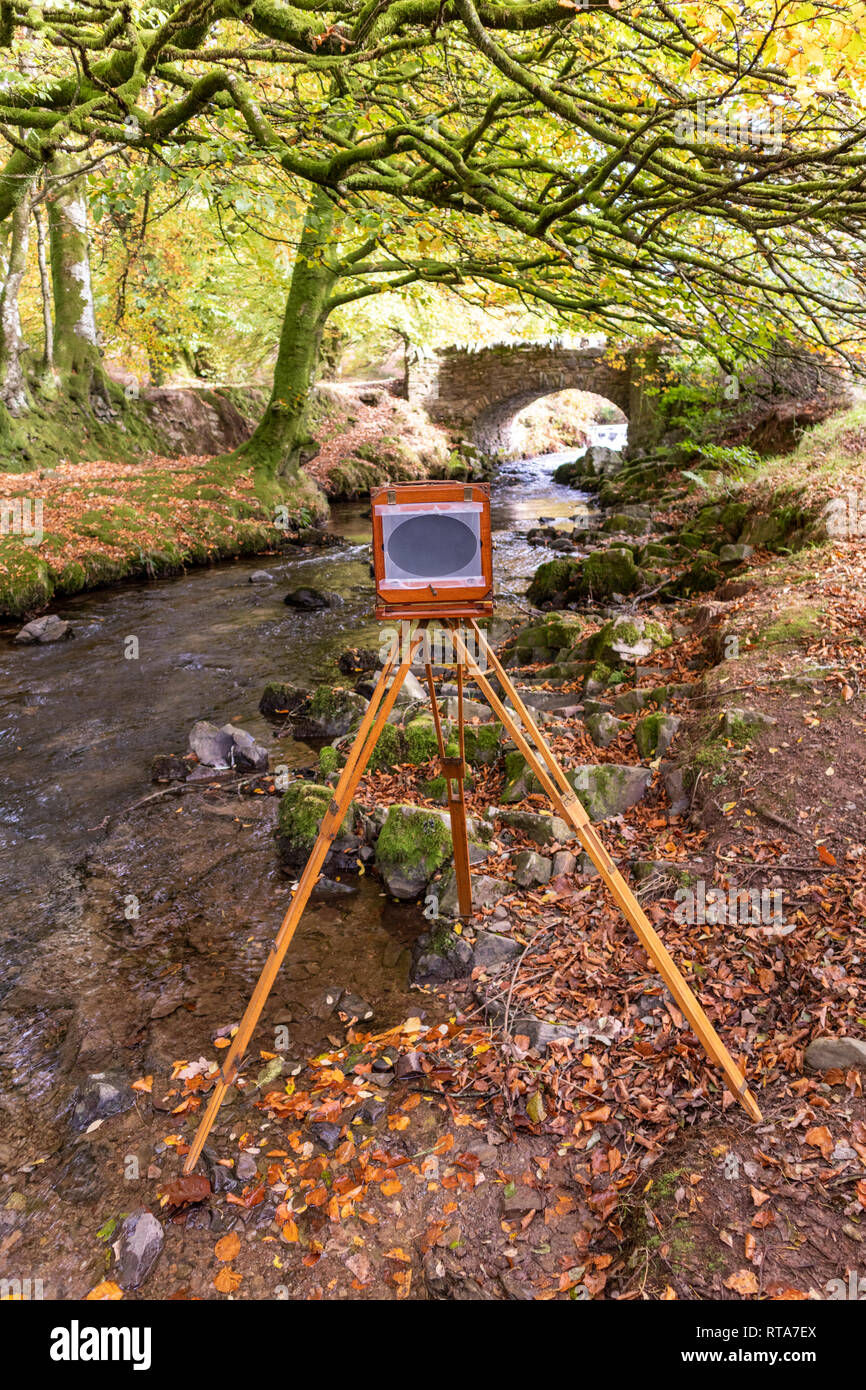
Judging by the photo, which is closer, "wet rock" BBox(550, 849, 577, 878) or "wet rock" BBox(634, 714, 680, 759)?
"wet rock" BBox(550, 849, 577, 878)

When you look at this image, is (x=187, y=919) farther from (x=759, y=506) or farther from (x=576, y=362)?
(x=576, y=362)

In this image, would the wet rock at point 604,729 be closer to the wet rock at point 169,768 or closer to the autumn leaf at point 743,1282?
the wet rock at point 169,768

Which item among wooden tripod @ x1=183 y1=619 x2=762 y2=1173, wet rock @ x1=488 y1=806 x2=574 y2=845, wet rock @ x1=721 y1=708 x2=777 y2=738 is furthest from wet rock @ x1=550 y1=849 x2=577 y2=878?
wooden tripod @ x1=183 y1=619 x2=762 y2=1173

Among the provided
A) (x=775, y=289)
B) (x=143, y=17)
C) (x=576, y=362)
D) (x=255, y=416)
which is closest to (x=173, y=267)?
(x=255, y=416)

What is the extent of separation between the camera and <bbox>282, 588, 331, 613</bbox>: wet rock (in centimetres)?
1305

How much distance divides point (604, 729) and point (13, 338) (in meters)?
16.4

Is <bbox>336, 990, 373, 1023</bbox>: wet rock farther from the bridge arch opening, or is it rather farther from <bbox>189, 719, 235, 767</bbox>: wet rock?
the bridge arch opening

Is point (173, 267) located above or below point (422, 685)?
above

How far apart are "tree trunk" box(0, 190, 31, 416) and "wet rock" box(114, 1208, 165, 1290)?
17.4 meters

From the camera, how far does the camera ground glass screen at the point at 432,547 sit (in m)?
2.95

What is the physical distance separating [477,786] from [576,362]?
1025 inches

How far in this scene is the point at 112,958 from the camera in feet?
16.1

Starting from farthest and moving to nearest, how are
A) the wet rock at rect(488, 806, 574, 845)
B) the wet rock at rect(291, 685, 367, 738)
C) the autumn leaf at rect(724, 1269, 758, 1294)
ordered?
the wet rock at rect(291, 685, 367, 738) → the wet rock at rect(488, 806, 574, 845) → the autumn leaf at rect(724, 1269, 758, 1294)

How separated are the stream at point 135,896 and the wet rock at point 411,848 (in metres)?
0.20
